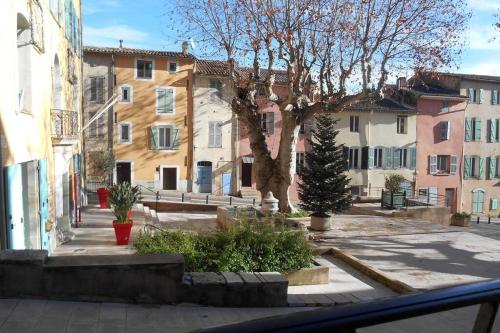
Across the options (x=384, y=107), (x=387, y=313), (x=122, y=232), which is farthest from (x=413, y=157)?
(x=387, y=313)

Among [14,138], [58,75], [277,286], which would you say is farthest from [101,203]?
[277,286]

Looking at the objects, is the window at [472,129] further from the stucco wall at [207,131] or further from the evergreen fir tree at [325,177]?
the evergreen fir tree at [325,177]

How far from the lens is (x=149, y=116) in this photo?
3209 cm

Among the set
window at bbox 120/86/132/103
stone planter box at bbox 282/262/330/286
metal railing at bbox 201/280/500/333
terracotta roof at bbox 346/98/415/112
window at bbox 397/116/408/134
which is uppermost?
window at bbox 120/86/132/103

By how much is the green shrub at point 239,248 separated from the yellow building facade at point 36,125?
208 cm

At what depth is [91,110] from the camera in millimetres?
31750

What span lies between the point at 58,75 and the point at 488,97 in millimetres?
34942

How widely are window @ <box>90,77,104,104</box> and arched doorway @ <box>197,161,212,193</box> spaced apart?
783cm

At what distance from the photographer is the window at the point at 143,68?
3175 cm

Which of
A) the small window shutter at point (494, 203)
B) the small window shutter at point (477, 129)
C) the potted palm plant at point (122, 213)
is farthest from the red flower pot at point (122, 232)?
the small window shutter at point (494, 203)

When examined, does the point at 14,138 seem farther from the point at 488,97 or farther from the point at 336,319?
the point at 488,97

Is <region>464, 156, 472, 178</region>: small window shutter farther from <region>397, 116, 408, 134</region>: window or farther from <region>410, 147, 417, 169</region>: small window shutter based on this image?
<region>397, 116, 408, 134</region>: window

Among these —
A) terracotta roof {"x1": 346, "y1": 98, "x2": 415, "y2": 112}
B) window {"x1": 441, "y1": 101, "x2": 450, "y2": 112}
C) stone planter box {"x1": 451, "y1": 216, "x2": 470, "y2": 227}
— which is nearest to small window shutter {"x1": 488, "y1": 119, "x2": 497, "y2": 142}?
window {"x1": 441, "y1": 101, "x2": 450, "y2": 112}

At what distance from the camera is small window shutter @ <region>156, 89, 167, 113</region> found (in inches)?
1262
